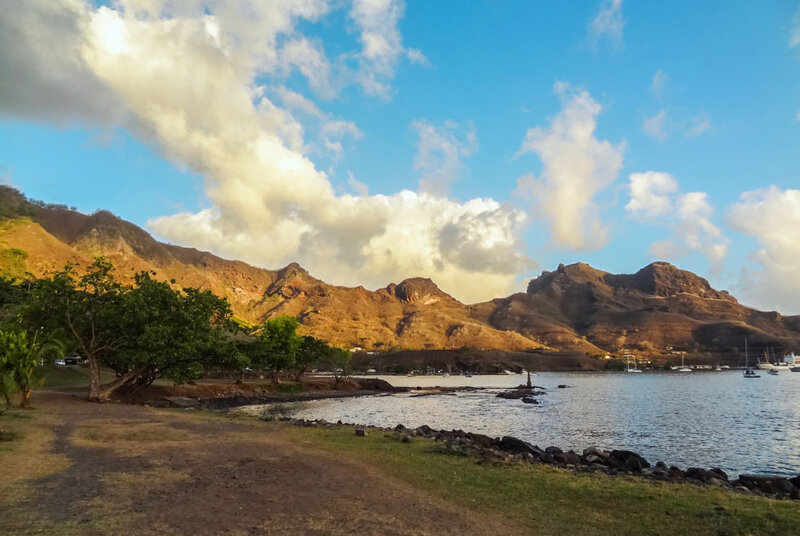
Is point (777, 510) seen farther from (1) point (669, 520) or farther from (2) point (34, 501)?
(2) point (34, 501)

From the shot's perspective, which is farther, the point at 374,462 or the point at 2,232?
the point at 2,232

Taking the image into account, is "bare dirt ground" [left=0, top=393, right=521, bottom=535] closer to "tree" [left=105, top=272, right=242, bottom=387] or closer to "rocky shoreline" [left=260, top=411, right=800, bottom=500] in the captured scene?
"rocky shoreline" [left=260, top=411, right=800, bottom=500]

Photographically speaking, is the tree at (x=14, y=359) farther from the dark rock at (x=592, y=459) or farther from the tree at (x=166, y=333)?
the dark rock at (x=592, y=459)

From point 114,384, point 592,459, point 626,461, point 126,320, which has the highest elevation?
point 126,320

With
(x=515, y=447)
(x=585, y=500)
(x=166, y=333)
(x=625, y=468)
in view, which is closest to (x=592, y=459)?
(x=625, y=468)

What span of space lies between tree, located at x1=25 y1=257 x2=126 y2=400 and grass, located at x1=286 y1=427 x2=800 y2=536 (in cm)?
3231

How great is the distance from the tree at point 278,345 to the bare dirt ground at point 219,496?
6609 centimetres

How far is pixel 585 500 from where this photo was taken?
1473cm

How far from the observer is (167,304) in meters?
47.4

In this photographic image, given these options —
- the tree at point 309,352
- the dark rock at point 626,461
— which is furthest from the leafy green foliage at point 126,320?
the tree at point 309,352

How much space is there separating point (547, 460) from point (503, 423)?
25.5 m

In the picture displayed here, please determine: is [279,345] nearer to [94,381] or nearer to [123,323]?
[94,381]

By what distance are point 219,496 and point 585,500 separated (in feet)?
35.7

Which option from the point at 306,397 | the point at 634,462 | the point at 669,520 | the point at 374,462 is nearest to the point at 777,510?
the point at 669,520
